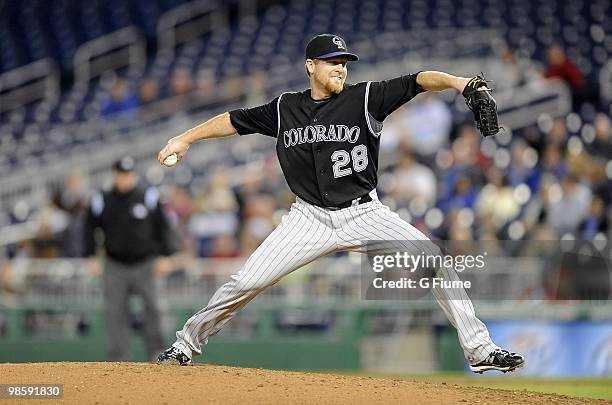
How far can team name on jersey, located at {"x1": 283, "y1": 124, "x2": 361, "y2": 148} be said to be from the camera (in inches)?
255

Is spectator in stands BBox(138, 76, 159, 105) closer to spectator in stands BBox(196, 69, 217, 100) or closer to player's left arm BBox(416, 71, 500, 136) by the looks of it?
spectator in stands BBox(196, 69, 217, 100)

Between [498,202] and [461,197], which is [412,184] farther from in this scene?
[498,202]

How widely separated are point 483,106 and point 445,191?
24.0ft

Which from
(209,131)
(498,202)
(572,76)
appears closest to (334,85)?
(209,131)

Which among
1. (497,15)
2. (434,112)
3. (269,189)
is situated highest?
(497,15)

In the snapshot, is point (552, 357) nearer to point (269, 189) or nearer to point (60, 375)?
point (269, 189)

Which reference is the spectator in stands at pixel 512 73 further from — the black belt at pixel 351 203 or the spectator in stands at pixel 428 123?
the black belt at pixel 351 203

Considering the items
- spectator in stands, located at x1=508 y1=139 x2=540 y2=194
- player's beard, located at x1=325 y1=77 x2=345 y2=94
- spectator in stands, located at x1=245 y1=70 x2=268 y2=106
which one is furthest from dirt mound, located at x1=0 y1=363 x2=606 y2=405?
spectator in stands, located at x1=245 y1=70 x2=268 y2=106

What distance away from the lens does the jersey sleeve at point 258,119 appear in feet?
22.2

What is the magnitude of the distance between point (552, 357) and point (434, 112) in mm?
4159

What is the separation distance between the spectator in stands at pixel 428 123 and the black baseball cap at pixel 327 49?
7999 millimetres

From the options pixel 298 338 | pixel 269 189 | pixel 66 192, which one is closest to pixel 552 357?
pixel 298 338

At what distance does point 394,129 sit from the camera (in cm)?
1460

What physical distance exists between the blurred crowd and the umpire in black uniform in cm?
77
